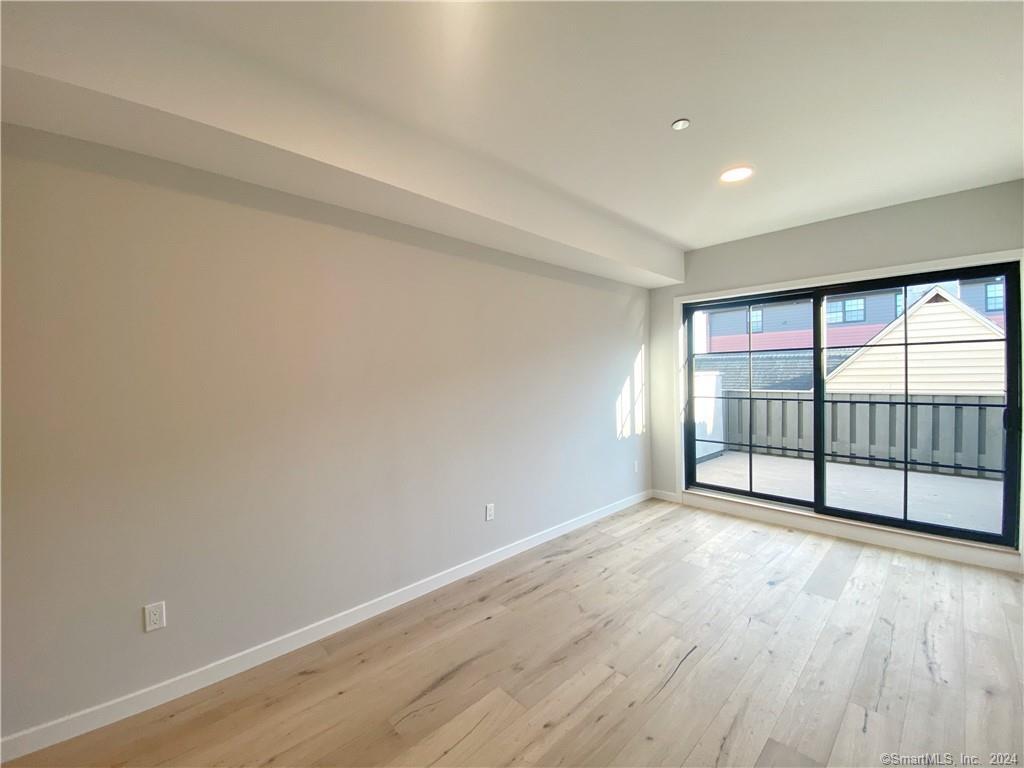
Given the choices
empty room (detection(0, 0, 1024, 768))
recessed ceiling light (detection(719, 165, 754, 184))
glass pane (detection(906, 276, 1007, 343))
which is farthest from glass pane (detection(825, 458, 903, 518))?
recessed ceiling light (detection(719, 165, 754, 184))

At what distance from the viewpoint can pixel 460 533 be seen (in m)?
2.82

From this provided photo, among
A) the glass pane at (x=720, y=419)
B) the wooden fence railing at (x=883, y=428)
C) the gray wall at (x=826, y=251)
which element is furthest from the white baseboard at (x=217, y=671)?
the wooden fence railing at (x=883, y=428)

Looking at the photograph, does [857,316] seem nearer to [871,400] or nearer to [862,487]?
[871,400]

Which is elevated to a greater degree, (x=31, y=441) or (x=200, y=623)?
(x=31, y=441)

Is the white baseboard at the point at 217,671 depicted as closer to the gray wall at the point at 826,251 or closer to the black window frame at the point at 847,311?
the gray wall at the point at 826,251

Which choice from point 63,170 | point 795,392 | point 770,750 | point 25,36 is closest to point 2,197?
point 63,170

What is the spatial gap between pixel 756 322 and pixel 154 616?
4.75 metres

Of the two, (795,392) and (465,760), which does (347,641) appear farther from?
(795,392)

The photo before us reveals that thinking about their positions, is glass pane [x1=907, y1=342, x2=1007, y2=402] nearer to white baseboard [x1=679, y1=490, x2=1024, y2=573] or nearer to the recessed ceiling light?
white baseboard [x1=679, y1=490, x2=1024, y2=573]

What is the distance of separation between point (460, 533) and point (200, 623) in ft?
4.70

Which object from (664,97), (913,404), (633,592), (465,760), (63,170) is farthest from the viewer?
(913,404)

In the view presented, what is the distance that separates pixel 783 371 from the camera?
12.6ft

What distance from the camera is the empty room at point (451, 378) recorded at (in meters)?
1.49

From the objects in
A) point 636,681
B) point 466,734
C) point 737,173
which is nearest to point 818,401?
point 737,173
